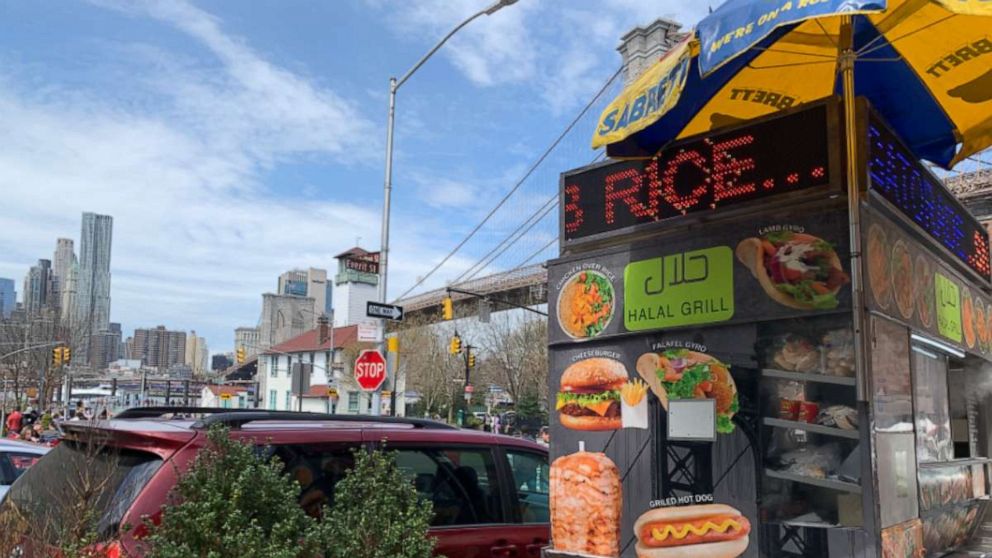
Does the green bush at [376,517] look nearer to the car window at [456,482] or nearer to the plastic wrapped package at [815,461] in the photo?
the car window at [456,482]

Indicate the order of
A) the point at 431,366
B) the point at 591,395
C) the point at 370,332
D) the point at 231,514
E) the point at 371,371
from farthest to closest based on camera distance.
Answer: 1. the point at 431,366
2. the point at 370,332
3. the point at 371,371
4. the point at 591,395
5. the point at 231,514

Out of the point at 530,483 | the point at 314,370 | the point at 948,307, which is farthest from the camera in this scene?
the point at 314,370

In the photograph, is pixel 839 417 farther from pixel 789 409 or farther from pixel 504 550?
pixel 504 550

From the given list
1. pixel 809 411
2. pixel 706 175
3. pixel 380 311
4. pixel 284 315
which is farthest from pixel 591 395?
pixel 284 315

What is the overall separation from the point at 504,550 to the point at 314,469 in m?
1.39

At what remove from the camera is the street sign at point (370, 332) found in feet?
47.9

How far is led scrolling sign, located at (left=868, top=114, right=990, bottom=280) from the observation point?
4.38 m

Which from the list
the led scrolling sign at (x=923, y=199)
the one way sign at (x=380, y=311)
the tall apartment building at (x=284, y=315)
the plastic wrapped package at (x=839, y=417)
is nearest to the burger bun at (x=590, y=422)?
the plastic wrapped package at (x=839, y=417)

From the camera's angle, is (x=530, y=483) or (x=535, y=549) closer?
(x=535, y=549)

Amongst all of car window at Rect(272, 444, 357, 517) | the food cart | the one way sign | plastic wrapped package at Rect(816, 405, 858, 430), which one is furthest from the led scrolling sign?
the one way sign

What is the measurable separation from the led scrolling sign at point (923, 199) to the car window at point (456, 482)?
2.87 meters

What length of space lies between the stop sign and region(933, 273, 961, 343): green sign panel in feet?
31.0

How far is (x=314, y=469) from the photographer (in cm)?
443

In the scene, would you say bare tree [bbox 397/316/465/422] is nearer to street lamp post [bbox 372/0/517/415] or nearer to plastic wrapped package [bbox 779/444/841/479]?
street lamp post [bbox 372/0/517/415]
